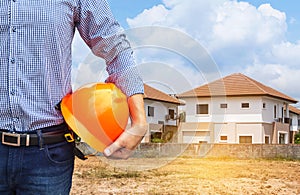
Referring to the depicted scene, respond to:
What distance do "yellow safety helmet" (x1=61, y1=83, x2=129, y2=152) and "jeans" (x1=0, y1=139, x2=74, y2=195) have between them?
116 millimetres

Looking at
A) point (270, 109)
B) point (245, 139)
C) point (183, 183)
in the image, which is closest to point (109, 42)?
point (183, 183)

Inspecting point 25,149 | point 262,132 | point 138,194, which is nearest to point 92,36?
point 25,149

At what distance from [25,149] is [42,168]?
0.19ft

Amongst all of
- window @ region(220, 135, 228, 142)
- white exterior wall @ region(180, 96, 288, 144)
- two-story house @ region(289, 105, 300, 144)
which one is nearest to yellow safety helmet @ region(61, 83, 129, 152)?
white exterior wall @ region(180, 96, 288, 144)

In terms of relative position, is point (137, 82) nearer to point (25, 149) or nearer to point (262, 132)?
point (25, 149)

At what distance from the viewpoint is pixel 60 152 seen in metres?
1.19

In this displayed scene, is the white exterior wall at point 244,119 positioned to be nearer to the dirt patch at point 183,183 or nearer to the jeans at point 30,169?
the dirt patch at point 183,183

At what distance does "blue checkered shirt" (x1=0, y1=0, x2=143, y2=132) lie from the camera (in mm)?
1162

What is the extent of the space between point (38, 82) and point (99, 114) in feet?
0.66

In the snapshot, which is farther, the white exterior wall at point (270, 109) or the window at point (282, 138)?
the window at point (282, 138)

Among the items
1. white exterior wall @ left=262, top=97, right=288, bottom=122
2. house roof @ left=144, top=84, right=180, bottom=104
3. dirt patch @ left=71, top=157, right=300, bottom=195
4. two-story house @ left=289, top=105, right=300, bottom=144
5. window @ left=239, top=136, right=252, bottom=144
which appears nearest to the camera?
house roof @ left=144, top=84, right=180, bottom=104

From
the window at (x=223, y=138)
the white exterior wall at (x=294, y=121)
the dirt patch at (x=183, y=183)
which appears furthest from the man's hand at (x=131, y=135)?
the white exterior wall at (x=294, y=121)

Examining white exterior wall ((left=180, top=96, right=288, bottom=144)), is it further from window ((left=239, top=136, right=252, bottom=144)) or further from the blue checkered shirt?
the blue checkered shirt

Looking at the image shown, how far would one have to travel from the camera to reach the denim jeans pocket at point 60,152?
1.17 metres
